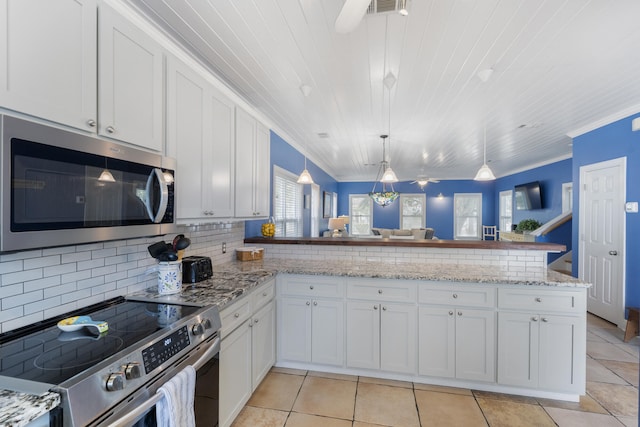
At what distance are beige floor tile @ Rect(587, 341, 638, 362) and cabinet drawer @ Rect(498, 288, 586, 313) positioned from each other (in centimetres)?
133

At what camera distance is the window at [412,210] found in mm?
9591

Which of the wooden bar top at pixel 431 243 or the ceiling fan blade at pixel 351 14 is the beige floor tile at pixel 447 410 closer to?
the wooden bar top at pixel 431 243

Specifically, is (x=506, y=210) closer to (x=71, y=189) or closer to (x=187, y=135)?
(x=187, y=135)

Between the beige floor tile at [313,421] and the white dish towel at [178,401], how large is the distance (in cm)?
89

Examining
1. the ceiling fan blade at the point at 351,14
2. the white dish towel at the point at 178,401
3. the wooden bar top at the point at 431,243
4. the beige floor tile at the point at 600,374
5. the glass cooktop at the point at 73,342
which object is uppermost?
the ceiling fan blade at the point at 351,14

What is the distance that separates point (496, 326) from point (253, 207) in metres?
2.27

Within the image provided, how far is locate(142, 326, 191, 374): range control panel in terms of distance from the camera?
1.15 metres

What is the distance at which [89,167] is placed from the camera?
119cm

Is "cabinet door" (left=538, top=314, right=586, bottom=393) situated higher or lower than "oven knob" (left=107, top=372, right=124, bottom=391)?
lower

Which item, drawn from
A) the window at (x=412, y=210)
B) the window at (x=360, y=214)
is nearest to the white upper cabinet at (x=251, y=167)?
the window at (x=360, y=214)

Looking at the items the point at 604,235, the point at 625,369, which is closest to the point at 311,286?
the point at 625,369

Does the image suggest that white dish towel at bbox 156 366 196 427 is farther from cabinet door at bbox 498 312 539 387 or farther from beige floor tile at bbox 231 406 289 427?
cabinet door at bbox 498 312 539 387

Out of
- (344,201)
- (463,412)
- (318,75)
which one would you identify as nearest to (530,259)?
(463,412)

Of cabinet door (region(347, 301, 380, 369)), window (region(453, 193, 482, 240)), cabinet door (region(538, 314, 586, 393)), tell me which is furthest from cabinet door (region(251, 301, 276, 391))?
window (region(453, 193, 482, 240))
